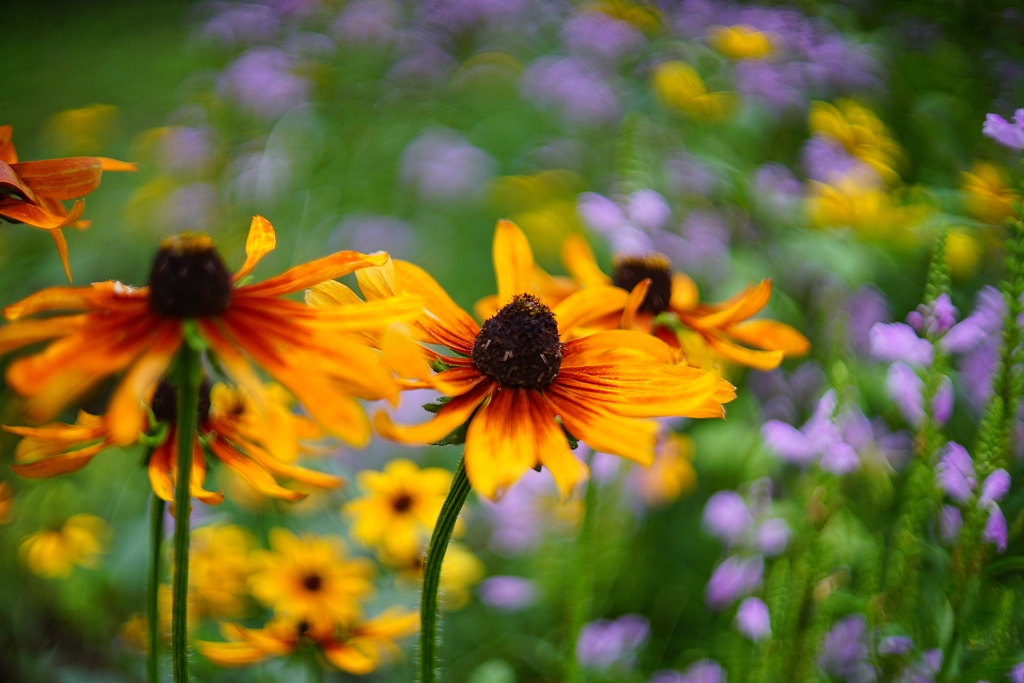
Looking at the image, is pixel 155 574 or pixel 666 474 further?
pixel 666 474

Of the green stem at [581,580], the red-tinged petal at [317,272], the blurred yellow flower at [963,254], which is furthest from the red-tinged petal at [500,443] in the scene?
the blurred yellow flower at [963,254]

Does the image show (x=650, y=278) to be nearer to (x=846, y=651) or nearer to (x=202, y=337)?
(x=202, y=337)

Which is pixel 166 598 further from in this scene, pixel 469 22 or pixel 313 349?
pixel 469 22

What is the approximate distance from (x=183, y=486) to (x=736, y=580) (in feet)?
3.24

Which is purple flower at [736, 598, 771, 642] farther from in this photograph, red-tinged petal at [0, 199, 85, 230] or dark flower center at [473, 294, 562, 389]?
red-tinged petal at [0, 199, 85, 230]

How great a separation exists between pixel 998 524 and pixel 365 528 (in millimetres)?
854

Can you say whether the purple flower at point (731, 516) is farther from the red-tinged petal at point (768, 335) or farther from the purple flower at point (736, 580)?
the red-tinged petal at point (768, 335)

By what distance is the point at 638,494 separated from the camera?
157 cm

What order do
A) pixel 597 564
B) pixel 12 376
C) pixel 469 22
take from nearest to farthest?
pixel 12 376 → pixel 597 564 → pixel 469 22

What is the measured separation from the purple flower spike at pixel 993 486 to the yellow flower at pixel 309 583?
755 mm

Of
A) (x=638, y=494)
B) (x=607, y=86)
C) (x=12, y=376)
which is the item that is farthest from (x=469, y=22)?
(x=12, y=376)

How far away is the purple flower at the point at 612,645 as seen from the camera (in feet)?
3.97

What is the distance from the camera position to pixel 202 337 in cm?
43

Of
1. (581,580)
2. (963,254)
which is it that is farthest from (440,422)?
(963,254)
